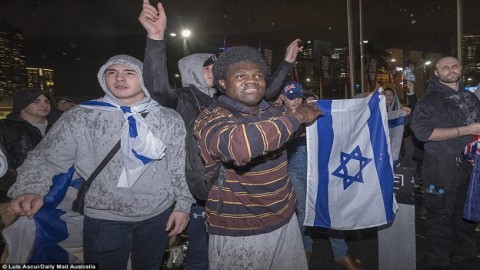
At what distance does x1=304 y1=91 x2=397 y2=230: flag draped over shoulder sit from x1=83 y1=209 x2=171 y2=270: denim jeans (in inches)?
64.3

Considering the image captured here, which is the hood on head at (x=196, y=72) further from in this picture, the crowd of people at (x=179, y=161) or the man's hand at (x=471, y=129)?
the man's hand at (x=471, y=129)

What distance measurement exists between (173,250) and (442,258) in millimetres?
3272

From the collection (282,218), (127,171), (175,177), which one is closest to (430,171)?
(282,218)

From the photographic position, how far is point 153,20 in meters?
2.43

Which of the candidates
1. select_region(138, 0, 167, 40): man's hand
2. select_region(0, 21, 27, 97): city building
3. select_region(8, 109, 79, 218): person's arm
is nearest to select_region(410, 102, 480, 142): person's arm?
select_region(138, 0, 167, 40): man's hand

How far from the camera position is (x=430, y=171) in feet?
12.7

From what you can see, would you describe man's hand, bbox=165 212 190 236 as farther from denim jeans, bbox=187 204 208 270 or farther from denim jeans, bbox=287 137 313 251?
denim jeans, bbox=287 137 313 251

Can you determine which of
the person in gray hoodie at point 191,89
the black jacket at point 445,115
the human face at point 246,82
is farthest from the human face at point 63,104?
the black jacket at point 445,115

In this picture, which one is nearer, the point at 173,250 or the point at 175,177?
the point at 175,177

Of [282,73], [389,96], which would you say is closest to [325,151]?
[282,73]

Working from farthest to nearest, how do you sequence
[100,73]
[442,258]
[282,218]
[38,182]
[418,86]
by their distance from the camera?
1. [418,86]
2. [442,258]
3. [100,73]
4. [38,182]
5. [282,218]

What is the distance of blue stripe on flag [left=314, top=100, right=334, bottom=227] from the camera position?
3283mm

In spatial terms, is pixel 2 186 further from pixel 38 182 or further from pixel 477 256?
pixel 477 256

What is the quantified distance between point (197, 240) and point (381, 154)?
6.63 ft
